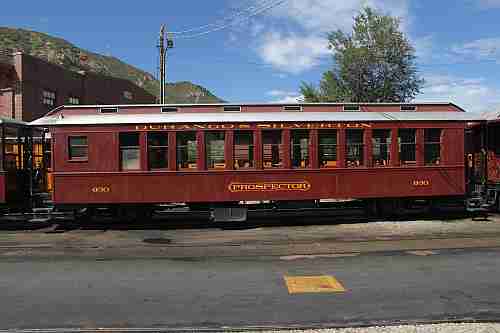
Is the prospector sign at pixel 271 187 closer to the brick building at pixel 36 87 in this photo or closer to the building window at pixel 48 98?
the brick building at pixel 36 87

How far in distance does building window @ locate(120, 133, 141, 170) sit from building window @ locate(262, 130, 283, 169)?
3.48m

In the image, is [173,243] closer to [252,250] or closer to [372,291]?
[252,250]

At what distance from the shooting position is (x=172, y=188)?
12664 millimetres

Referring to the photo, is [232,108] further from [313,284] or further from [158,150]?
[313,284]

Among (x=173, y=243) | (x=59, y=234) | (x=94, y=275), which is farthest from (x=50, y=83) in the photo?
(x=94, y=275)

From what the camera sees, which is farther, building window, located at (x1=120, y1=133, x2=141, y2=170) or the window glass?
the window glass

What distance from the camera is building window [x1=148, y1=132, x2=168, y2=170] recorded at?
1269 cm

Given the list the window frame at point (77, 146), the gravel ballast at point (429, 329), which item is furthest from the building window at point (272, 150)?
the gravel ballast at point (429, 329)

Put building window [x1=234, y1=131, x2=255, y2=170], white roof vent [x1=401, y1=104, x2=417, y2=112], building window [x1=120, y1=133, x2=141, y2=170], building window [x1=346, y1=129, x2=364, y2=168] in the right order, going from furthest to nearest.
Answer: white roof vent [x1=401, y1=104, x2=417, y2=112]
building window [x1=346, y1=129, x2=364, y2=168]
building window [x1=234, y1=131, x2=255, y2=170]
building window [x1=120, y1=133, x2=141, y2=170]

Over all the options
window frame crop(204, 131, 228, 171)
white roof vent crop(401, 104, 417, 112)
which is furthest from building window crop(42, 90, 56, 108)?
white roof vent crop(401, 104, 417, 112)

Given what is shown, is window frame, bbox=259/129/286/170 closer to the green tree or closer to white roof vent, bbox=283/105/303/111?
white roof vent, bbox=283/105/303/111

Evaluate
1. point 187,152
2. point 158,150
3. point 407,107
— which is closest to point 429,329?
point 187,152

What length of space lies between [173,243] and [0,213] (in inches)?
218

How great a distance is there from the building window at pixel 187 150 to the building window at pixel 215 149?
36cm
